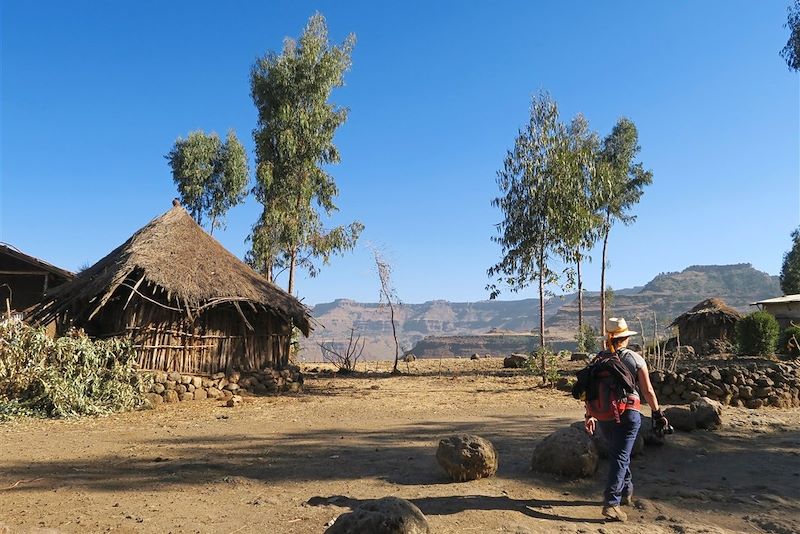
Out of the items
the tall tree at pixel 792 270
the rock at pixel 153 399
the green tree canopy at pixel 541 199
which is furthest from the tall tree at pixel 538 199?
the tall tree at pixel 792 270

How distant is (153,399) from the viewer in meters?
11.4

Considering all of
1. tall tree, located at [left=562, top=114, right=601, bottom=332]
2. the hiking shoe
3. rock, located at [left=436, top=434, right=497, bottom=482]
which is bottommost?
the hiking shoe

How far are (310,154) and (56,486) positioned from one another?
17.2 meters

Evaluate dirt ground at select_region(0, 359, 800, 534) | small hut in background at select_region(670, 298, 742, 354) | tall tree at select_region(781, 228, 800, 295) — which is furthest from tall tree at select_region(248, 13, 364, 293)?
tall tree at select_region(781, 228, 800, 295)

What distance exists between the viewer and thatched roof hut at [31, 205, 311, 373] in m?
12.1

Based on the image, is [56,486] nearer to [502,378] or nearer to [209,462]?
[209,462]

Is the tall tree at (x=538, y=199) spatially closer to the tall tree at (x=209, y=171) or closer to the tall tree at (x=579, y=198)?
the tall tree at (x=579, y=198)

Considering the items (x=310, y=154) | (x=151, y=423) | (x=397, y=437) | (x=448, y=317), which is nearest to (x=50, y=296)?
(x=151, y=423)

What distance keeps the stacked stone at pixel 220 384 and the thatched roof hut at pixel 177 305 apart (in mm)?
328

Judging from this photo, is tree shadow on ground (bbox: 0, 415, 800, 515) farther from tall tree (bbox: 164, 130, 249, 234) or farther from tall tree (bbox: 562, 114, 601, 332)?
tall tree (bbox: 164, 130, 249, 234)

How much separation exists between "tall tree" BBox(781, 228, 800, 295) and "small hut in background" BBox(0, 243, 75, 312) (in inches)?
1640

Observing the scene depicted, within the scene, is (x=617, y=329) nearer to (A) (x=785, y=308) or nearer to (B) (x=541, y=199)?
(B) (x=541, y=199)

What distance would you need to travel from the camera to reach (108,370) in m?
10.9

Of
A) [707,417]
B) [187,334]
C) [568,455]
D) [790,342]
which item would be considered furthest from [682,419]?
[790,342]
